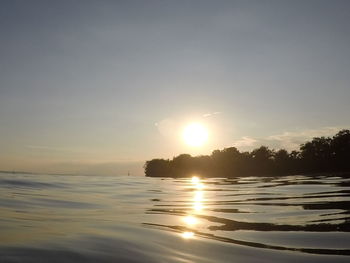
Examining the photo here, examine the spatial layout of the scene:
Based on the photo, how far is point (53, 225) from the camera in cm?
563

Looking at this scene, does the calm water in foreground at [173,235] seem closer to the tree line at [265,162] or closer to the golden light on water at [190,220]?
the golden light on water at [190,220]

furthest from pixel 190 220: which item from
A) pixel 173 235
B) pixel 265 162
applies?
pixel 265 162

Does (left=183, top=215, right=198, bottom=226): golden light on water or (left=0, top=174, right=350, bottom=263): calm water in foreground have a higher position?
(left=0, top=174, right=350, bottom=263): calm water in foreground

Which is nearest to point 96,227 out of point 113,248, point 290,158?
point 113,248

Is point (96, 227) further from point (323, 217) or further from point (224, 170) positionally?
point (224, 170)

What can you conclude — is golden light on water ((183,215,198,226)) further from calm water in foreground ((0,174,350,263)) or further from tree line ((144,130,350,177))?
tree line ((144,130,350,177))

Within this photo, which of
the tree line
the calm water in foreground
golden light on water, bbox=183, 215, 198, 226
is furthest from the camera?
the tree line

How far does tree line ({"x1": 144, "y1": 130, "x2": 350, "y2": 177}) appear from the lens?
67375mm

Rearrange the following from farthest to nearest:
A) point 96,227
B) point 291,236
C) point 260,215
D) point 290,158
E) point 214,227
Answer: point 290,158 → point 260,215 → point 214,227 → point 96,227 → point 291,236

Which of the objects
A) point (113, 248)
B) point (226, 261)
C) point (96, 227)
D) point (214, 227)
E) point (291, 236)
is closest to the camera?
point (226, 261)

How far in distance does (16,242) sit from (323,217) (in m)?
5.49

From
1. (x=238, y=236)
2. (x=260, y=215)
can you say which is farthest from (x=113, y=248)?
(x=260, y=215)

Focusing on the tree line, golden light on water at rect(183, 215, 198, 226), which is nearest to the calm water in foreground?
golden light on water at rect(183, 215, 198, 226)

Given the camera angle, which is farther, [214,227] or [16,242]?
[214,227]
